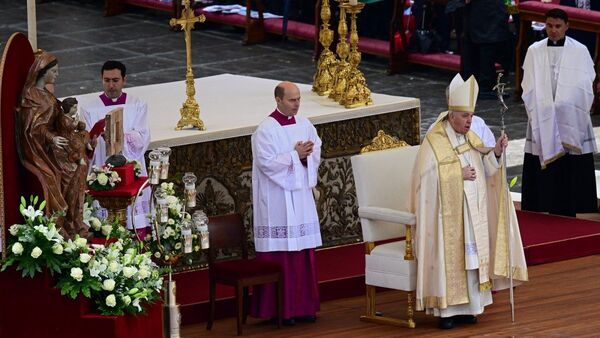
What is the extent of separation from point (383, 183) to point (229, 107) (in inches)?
78.5

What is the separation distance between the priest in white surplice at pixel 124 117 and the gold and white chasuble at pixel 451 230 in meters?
1.71

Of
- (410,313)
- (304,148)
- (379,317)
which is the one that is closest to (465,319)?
(410,313)

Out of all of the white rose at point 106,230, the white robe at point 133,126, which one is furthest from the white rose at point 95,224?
the white robe at point 133,126

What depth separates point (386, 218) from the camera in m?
10.1

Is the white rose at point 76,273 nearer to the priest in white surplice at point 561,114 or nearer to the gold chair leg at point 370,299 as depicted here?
the gold chair leg at point 370,299

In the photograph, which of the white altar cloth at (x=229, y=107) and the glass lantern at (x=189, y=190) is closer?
the glass lantern at (x=189, y=190)

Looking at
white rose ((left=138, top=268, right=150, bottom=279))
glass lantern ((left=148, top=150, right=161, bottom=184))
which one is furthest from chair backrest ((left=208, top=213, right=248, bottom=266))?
white rose ((left=138, top=268, right=150, bottom=279))

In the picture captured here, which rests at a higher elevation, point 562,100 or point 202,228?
point 202,228

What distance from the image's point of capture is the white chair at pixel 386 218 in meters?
10.1

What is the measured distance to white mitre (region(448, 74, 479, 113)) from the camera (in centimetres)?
1000

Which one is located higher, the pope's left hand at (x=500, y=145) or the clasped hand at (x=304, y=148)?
the pope's left hand at (x=500, y=145)

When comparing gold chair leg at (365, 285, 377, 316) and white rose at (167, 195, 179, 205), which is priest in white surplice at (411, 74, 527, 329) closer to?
gold chair leg at (365, 285, 377, 316)

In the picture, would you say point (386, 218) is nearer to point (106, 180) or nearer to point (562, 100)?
point (106, 180)

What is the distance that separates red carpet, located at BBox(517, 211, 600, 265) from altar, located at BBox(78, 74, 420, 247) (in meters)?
1.10
